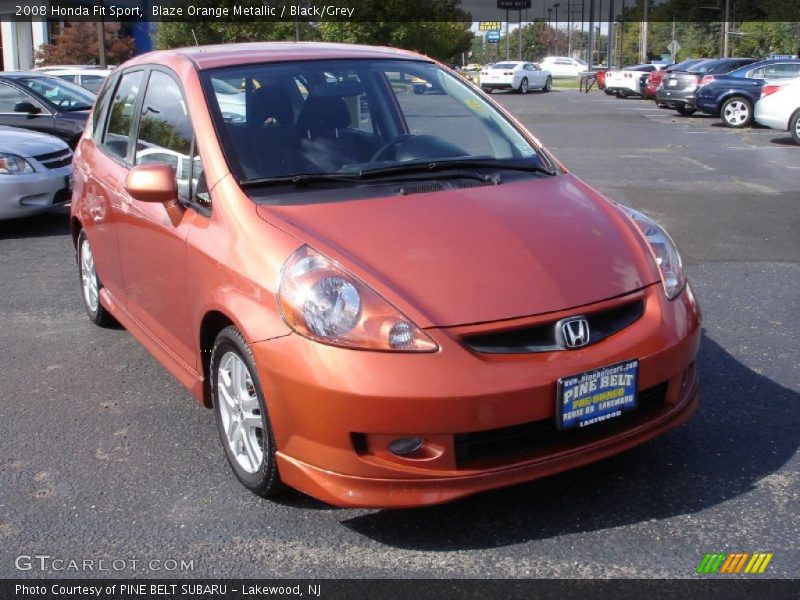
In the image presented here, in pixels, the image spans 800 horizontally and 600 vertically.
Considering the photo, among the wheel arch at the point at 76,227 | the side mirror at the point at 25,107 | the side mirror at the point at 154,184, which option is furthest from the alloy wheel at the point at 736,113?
the side mirror at the point at 154,184

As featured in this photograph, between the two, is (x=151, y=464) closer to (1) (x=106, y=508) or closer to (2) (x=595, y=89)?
(1) (x=106, y=508)

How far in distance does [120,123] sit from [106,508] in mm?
2331

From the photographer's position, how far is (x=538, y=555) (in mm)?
3154

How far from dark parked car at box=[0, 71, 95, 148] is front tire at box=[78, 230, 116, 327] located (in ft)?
21.3

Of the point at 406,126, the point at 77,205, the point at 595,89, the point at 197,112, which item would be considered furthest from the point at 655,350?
the point at 595,89

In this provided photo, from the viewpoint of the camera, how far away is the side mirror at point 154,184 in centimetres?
381

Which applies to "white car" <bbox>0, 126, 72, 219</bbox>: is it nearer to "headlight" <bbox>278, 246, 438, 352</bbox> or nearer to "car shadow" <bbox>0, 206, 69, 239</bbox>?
"car shadow" <bbox>0, 206, 69, 239</bbox>

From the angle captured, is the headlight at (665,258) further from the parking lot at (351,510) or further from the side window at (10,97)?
the side window at (10,97)

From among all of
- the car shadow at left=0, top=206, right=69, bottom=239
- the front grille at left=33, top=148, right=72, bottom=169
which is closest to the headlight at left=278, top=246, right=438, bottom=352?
the car shadow at left=0, top=206, right=69, bottom=239

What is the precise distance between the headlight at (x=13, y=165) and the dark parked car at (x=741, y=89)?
16.5 meters

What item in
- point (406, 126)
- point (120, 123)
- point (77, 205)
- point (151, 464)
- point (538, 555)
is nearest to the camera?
point (538, 555)

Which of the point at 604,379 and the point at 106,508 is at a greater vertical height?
the point at 604,379

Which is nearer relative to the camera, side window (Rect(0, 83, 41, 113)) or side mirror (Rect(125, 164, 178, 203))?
side mirror (Rect(125, 164, 178, 203))

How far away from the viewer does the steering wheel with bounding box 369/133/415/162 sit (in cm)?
411
